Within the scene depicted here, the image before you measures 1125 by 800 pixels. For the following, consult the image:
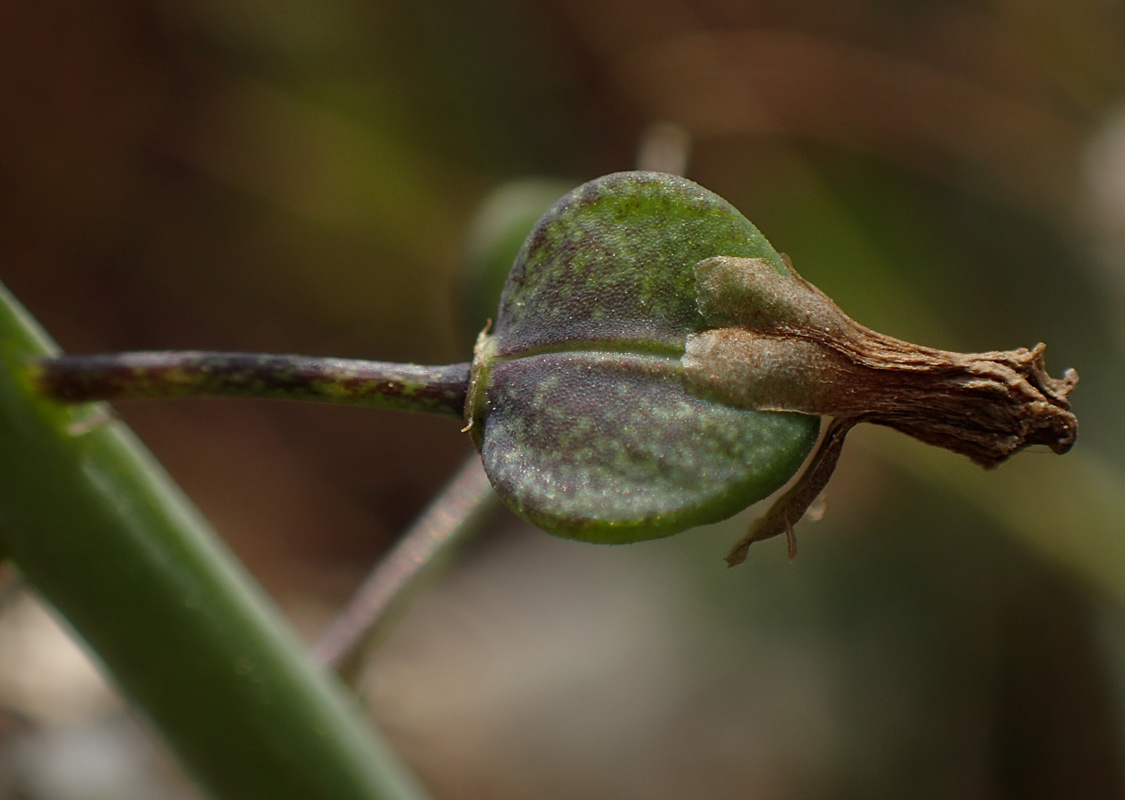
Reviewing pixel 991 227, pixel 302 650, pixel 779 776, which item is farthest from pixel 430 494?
pixel 302 650

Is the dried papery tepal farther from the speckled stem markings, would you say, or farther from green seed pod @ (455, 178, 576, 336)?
green seed pod @ (455, 178, 576, 336)

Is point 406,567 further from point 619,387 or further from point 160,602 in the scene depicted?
point 619,387

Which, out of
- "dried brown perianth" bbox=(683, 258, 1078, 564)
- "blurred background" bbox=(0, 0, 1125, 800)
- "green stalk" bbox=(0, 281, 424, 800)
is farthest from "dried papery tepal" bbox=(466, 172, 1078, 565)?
"blurred background" bbox=(0, 0, 1125, 800)

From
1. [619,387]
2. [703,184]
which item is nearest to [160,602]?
[619,387]

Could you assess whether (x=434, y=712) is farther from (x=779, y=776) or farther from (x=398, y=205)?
(x=398, y=205)

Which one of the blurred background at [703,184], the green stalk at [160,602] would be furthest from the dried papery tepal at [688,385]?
the blurred background at [703,184]
